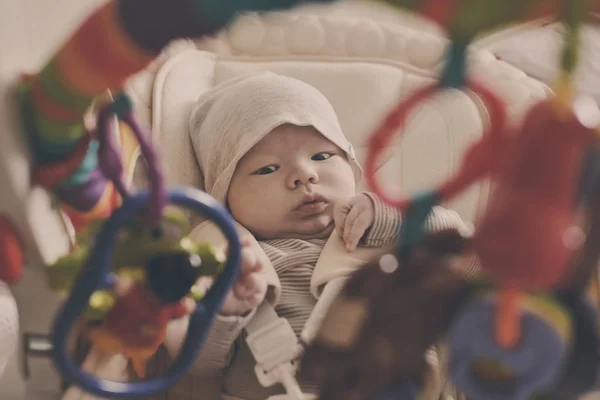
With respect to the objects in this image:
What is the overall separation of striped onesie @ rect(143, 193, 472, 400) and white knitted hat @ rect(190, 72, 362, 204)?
13 cm

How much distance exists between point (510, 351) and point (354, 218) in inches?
Result: 15.8

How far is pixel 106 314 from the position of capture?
12.3 inches

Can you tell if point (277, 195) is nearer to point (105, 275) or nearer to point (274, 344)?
point (274, 344)

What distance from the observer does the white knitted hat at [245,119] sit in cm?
72

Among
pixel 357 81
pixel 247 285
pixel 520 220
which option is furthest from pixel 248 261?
pixel 357 81

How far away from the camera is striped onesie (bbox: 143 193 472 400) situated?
57cm

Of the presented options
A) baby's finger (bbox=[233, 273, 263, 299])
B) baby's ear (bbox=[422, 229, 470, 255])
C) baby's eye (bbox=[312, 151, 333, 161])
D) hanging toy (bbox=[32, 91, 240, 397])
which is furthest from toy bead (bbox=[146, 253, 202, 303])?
baby's eye (bbox=[312, 151, 333, 161])

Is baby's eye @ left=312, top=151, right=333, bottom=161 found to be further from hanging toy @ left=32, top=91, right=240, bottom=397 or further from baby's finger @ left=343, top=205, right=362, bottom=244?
hanging toy @ left=32, top=91, right=240, bottom=397

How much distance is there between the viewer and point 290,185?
2.25 ft

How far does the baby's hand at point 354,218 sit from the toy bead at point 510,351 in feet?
1.23

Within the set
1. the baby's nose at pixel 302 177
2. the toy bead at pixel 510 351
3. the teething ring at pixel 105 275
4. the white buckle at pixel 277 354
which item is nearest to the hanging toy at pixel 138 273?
the teething ring at pixel 105 275

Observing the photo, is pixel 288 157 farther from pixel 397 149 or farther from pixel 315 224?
pixel 397 149

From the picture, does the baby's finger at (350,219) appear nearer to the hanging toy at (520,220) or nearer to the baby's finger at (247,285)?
the baby's finger at (247,285)

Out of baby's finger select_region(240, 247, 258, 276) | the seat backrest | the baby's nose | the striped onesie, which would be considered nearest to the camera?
baby's finger select_region(240, 247, 258, 276)
